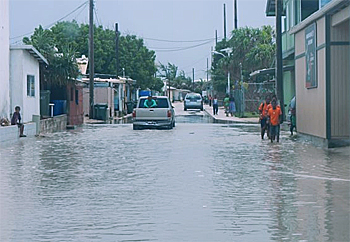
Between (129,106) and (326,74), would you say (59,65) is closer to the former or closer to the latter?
(326,74)

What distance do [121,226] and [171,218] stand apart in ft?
2.96

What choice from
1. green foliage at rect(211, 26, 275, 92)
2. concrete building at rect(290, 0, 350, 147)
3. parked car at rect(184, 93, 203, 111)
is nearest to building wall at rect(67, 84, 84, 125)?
concrete building at rect(290, 0, 350, 147)

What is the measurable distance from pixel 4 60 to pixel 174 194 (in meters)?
18.1

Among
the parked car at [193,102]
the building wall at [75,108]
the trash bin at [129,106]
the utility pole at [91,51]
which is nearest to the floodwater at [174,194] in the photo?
the building wall at [75,108]

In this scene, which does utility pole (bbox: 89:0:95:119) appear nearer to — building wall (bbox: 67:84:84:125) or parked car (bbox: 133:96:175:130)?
building wall (bbox: 67:84:84:125)

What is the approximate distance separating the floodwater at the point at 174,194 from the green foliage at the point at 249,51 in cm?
3939

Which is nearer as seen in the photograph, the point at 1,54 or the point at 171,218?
the point at 171,218

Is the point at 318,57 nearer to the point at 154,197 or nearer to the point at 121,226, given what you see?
the point at 154,197

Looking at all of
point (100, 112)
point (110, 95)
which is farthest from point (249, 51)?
point (100, 112)

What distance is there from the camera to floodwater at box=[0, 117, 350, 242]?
919cm

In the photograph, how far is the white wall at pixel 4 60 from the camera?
2806 cm

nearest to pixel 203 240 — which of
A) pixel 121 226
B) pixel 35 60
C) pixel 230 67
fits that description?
pixel 121 226

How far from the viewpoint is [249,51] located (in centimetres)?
6500

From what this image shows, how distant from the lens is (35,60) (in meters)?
32.6
